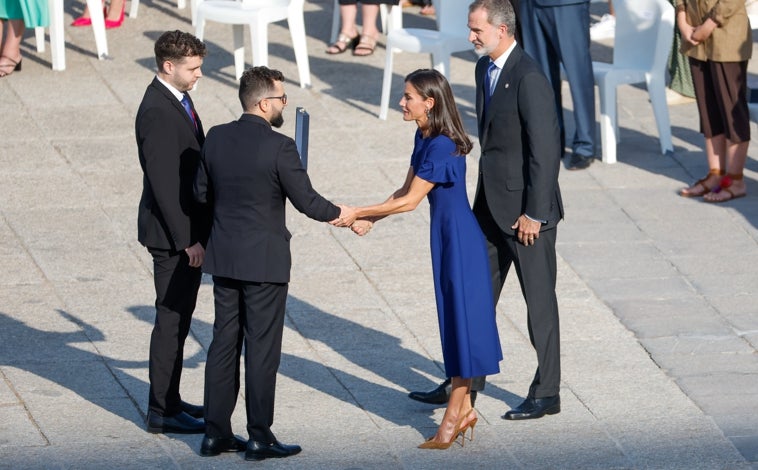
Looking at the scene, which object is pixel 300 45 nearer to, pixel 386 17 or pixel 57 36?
pixel 386 17

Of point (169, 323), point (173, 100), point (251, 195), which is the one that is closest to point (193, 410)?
point (169, 323)

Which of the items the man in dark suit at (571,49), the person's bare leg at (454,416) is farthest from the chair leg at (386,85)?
the person's bare leg at (454,416)

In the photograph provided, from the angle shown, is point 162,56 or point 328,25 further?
point 328,25

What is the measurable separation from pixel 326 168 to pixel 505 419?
3733mm

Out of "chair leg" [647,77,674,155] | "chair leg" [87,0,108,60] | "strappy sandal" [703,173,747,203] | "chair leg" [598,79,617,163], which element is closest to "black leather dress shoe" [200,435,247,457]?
"strappy sandal" [703,173,747,203]

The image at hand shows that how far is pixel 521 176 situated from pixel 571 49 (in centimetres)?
376

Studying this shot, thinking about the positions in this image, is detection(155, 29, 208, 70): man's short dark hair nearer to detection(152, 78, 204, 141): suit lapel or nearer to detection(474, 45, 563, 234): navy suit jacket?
detection(152, 78, 204, 141): suit lapel

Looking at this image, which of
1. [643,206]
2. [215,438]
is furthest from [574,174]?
[215,438]

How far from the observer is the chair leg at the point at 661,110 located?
10.6 m

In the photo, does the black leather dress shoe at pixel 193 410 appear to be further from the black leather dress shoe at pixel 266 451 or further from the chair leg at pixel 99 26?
the chair leg at pixel 99 26

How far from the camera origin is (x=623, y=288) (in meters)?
8.39

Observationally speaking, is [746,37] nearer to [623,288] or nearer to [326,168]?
[623,288]

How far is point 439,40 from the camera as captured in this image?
11.1m

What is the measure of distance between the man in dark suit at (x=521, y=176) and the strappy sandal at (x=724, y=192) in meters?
3.21
